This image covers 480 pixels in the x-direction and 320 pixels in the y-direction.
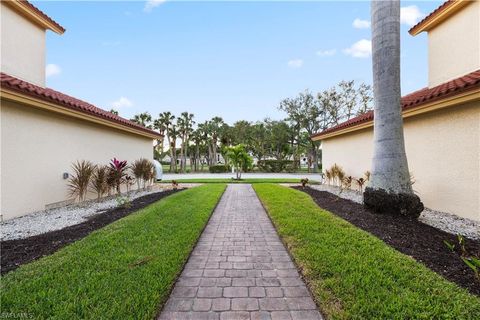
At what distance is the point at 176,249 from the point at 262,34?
13825mm

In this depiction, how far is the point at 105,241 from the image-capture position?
414 centimetres

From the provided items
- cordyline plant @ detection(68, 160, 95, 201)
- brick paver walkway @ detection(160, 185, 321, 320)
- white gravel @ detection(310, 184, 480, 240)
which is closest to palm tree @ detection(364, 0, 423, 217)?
white gravel @ detection(310, 184, 480, 240)

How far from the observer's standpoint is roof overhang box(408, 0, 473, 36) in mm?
7586

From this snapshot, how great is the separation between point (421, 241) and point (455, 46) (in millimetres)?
7966

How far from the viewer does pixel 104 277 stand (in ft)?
9.34

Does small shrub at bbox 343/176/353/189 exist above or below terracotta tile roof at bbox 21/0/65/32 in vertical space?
below

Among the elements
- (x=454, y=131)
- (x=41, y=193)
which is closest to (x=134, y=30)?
(x=41, y=193)

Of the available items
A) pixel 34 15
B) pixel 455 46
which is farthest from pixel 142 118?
pixel 455 46

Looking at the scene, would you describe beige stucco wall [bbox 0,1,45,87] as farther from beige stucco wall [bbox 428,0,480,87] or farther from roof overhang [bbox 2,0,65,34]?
beige stucco wall [bbox 428,0,480,87]

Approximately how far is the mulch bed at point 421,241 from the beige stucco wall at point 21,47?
11527 mm

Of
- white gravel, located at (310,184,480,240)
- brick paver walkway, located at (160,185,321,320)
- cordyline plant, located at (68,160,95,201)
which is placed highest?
cordyline plant, located at (68,160,95,201)

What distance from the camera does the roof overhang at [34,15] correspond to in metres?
7.53

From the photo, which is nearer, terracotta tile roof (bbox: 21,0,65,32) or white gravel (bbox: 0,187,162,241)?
white gravel (bbox: 0,187,162,241)

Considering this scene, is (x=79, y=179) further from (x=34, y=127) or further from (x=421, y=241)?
(x=421, y=241)
